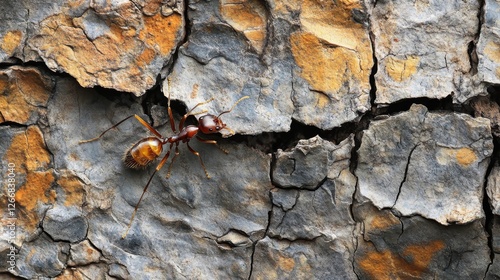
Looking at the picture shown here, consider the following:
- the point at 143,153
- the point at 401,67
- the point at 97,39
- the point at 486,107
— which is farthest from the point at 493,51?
the point at 97,39

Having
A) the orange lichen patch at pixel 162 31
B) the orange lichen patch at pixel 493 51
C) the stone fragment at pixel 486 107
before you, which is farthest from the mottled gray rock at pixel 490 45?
the orange lichen patch at pixel 162 31

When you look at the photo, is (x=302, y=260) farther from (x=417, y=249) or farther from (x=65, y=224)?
(x=65, y=224)

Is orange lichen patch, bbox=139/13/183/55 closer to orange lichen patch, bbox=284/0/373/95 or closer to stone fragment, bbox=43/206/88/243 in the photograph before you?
orange lichen patch, bbox=284/0/373/95

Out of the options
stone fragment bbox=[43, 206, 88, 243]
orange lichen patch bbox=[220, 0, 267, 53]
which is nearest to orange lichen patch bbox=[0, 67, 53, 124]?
stone fragment bbox=[43, 206, 88, 243]

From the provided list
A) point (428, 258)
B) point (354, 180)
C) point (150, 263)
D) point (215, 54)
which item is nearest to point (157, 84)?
point (215, 54)

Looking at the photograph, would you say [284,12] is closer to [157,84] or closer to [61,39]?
[157,84]

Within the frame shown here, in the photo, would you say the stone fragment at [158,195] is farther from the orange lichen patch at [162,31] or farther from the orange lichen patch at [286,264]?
the orange lichen patch at [162,31]
